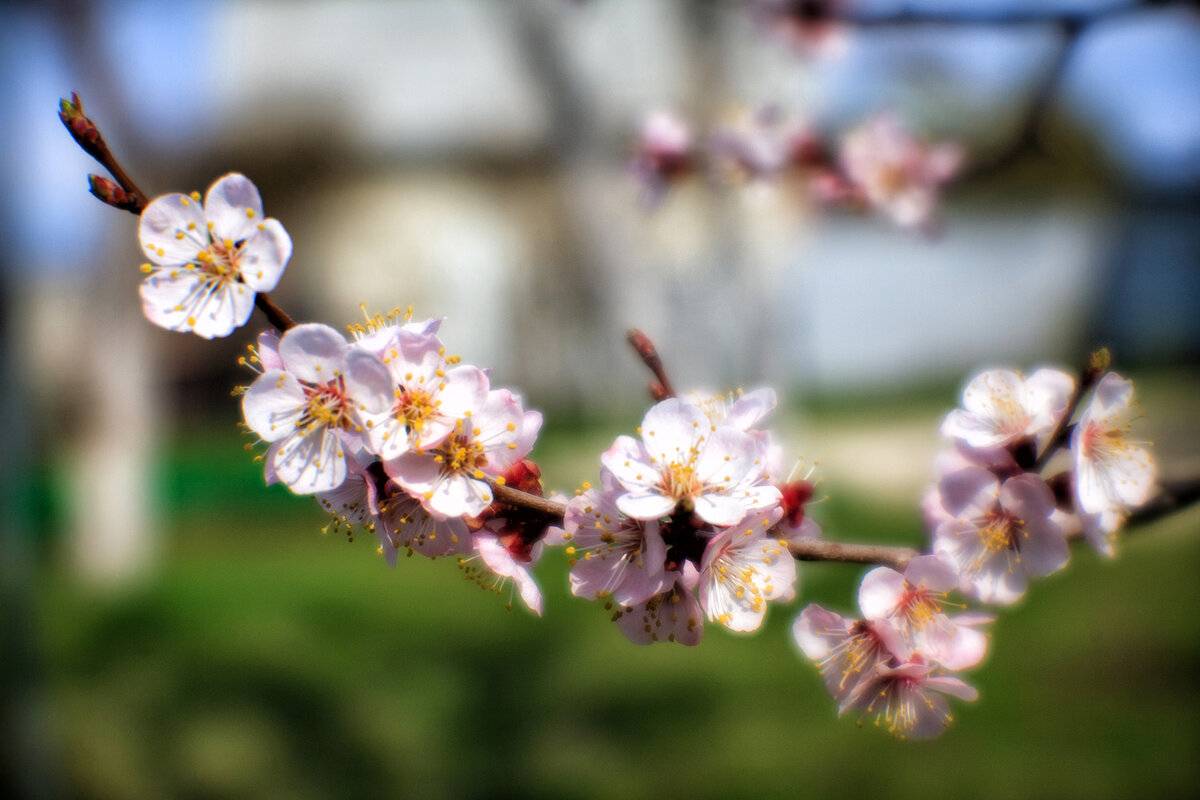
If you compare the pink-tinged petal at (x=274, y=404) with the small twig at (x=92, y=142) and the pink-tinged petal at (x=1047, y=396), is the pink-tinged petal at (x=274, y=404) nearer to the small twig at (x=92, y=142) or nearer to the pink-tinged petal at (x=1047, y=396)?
the small twig at (x=92, y=142)

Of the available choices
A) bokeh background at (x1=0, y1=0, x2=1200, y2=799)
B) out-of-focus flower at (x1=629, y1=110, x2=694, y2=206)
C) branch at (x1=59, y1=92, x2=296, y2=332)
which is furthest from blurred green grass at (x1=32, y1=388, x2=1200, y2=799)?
branch at (x1=59, y1=92, x2=296, y2=332)

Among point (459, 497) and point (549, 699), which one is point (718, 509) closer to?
point (459, 497)

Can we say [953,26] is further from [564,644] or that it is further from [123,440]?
[123,440]

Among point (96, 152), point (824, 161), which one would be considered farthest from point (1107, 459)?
point (824, 161)

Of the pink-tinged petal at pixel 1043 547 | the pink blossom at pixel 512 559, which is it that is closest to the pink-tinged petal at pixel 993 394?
the pink-tinged petal at pixel 1043 547

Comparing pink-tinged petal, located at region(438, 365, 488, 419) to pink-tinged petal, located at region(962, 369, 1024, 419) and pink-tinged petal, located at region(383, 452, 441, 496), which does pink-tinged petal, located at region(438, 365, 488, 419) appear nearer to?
pink-tinged petal, located at region(383, 452, 441, 496)

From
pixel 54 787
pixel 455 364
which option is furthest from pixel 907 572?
pixel 54 787
